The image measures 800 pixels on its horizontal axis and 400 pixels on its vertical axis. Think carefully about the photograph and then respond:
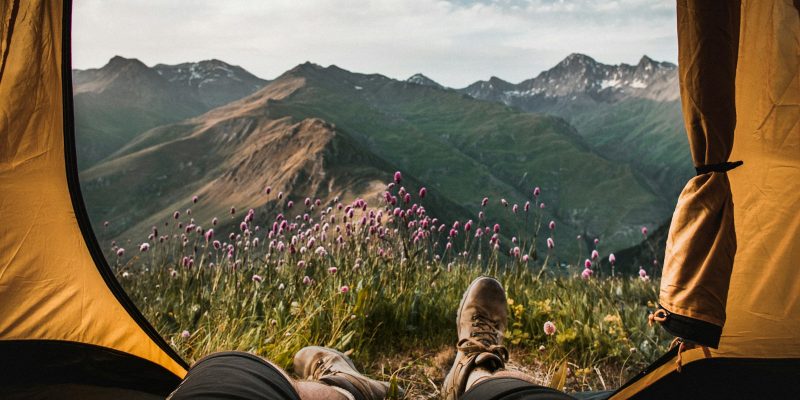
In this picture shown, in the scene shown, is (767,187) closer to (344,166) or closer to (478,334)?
(478,334)

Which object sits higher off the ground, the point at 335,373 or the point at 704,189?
the point at 704,189

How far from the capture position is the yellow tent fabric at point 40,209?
208 centimetres

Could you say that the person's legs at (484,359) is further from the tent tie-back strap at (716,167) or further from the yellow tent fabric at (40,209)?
the yellow tent fabric at (40,209)

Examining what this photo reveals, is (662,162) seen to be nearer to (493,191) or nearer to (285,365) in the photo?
(493,191)

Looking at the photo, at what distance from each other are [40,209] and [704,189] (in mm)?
2359

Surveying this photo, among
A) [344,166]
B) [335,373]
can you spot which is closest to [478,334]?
[335,373]

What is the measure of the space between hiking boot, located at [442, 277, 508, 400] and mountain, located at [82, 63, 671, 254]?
6449 cm

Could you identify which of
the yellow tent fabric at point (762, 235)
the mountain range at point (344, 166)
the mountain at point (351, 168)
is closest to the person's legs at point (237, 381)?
the yellow tent fabric at point (762, 235)

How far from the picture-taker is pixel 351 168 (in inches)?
3693

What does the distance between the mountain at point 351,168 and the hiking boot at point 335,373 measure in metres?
64.9

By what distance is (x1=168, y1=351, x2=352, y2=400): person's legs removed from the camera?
1391 millimetres

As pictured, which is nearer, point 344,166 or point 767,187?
point 767,187

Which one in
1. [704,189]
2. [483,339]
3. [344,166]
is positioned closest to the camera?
[704,189]

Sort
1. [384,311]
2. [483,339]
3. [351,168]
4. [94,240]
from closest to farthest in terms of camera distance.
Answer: [94,240] < [483,339] < [384,311] < [351,168]
